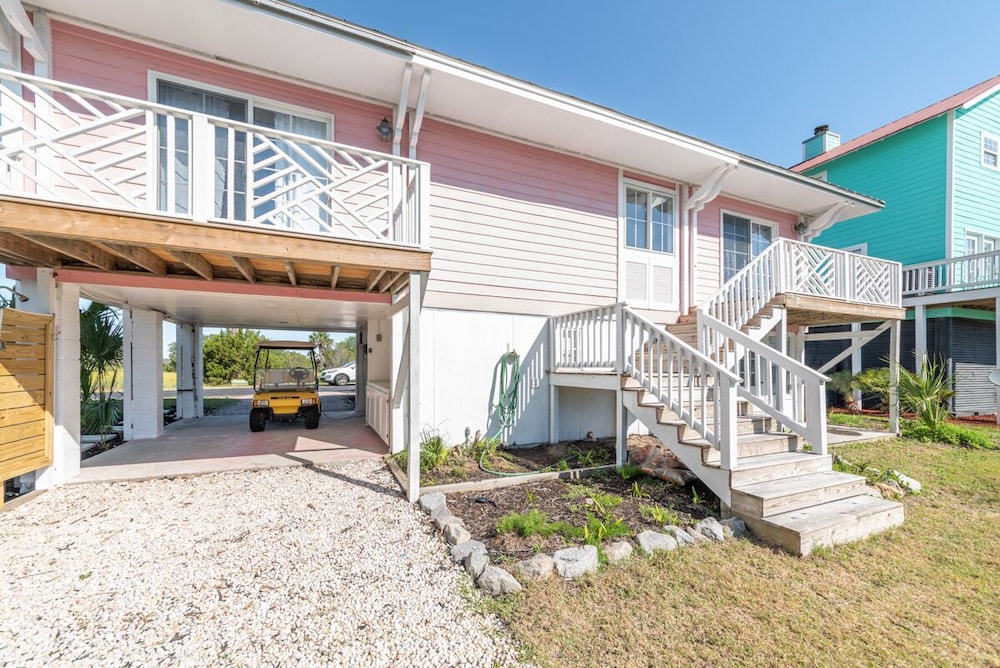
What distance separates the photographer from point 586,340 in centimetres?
608

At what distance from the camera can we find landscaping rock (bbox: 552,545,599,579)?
9.83 ft

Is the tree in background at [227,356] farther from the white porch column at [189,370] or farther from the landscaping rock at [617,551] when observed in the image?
the landscaping rock at [617,551]

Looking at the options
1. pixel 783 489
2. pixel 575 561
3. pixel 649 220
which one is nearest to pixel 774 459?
pixel 783 489

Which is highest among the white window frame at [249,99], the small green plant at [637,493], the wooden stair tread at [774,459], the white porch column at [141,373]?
the white window frame at [249,99]

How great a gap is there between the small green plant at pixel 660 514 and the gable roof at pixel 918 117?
14855 millimetres

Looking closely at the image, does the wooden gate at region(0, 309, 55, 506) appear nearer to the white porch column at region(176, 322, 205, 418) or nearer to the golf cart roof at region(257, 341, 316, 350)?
the golf cart roof at region(257, 341, 316, 350)

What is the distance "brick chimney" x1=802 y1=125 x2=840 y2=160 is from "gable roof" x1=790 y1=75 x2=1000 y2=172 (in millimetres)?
676

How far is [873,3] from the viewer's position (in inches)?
289

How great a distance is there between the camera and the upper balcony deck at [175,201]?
330 cm

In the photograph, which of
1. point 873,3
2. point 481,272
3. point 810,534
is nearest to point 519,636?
point 810,534

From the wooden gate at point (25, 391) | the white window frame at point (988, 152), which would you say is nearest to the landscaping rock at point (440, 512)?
the wooden gate at point (25, 391)

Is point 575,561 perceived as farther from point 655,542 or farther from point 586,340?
point 586,340

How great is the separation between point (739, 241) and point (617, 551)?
8.04 metres

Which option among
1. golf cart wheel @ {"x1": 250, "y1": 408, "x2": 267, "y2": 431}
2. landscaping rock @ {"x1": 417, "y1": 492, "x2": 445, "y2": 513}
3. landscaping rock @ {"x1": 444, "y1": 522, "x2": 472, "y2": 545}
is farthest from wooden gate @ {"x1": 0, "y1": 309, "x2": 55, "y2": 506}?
landscaping rock @ {"x1": 444, "y1": 522, "x2": 472, "y2": 545}
